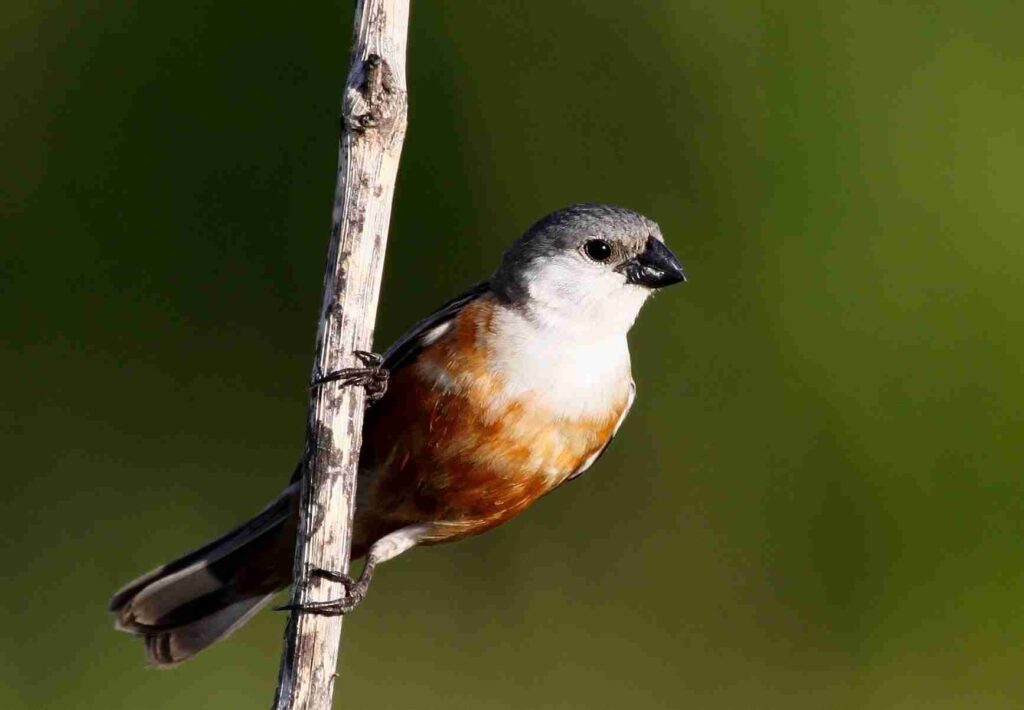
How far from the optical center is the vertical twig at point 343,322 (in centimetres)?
290

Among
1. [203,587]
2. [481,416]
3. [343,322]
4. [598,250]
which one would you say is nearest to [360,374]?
[343,322]

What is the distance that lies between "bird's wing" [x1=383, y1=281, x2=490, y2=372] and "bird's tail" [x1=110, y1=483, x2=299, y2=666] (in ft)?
2.04

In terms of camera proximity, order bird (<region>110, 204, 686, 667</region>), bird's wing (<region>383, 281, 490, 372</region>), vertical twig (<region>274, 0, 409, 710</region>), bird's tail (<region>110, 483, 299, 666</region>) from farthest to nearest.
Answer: bird's tail (<region>110, 483, 299, 666</region>) → bird's wing (<region>383, 281, 490, 372</region>) → bird (<region>110, 204, 686, 667</region>) → vertical twig (<region>274, 0, 409, 710</region>)

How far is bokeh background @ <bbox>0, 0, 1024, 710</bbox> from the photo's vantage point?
17.1 feet

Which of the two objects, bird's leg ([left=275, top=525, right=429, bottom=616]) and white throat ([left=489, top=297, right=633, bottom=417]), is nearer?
bird's leg ([left=275, top=525, right=429, bottom=616])

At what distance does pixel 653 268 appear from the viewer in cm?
402

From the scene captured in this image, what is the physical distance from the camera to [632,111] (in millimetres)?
5922

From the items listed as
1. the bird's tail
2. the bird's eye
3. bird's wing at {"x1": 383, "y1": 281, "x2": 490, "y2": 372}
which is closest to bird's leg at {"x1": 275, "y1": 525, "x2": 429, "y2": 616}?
the bird's tail

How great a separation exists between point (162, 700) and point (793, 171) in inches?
131

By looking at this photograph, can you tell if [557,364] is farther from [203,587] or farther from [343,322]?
[203,587]

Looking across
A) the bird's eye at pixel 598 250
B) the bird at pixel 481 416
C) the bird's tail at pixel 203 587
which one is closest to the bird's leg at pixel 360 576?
the bird at pixel 481 416

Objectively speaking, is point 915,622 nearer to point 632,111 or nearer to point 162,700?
point 632,111

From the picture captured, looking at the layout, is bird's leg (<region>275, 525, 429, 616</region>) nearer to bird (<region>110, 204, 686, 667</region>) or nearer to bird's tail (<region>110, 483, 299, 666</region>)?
bird (<region>110, 204, 686, 667</region>)

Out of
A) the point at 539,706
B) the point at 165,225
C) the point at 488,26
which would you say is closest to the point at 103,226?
the point at 165,225
